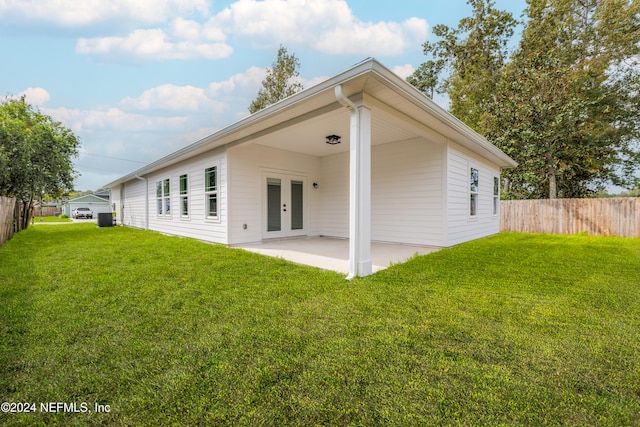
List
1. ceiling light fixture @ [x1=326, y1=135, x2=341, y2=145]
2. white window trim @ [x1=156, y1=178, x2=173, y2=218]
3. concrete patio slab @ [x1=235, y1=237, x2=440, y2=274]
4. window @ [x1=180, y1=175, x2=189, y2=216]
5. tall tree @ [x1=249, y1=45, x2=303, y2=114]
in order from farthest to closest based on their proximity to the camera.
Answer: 1. tall tree @ [x1=249, y1=45, x2=303, y2=114]
2. white window trim @ [x1=156, y1=178, x2=173, y2=218]
3. window @ [x1=180, y1=175, x2=189, y2=216]
4. ceiling light fixture @ [x1=326, y1=135, x2=341, y2=145]
5. concrete patio slab @ [x1=235, y1=237, x2=440, y2=274]

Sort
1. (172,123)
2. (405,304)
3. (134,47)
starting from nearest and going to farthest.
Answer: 1. (405,304)
2. (134,47)
3. (172,123)

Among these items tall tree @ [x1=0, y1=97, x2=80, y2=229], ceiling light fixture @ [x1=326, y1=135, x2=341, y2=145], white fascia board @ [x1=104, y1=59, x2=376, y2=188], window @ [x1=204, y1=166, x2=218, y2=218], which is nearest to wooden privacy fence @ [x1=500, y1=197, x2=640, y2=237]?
ceiling light fixture @ [x1=326, y1=135, x2=341, y2=145]

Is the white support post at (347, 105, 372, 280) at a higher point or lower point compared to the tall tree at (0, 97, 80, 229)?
lower

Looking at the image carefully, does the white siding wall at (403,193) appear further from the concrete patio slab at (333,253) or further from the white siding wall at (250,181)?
the white siding wall at (250,181)

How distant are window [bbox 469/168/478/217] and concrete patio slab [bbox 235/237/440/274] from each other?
7.31ft

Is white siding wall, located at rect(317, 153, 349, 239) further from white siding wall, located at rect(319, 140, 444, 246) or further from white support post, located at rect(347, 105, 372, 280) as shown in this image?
white support post, located at rect(347, 105, 372, 280)

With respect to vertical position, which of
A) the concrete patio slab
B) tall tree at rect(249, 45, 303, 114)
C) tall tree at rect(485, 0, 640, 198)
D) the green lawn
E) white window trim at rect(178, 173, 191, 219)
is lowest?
the green lawn

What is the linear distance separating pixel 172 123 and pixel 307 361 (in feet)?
65.8

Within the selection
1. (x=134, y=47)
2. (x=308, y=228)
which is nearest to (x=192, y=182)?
(x=308, y=228)

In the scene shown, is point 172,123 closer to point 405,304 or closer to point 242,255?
point 242,255

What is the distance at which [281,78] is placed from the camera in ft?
52.2

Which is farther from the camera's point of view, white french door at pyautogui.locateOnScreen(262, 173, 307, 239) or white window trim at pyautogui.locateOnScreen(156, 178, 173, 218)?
white window trim at pyautogui.locateOnScreen(156, 178, 173, 218)

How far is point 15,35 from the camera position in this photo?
24.8 ft

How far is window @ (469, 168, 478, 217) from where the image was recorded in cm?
735
